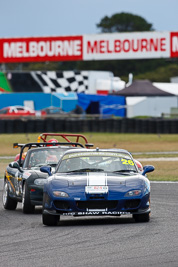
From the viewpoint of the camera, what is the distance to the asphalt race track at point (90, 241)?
766 cm

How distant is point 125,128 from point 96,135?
A: 1.60 m

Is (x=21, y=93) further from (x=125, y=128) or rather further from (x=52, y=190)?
(x=52, y=190)

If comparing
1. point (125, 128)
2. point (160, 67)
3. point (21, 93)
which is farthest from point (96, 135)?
point (160, 67)

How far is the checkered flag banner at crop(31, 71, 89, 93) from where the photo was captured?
55812mm

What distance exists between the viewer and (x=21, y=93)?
52344mm

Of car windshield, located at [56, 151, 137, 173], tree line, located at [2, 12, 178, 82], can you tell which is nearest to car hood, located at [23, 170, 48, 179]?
car windshield, located at [56, 151, 137, 173]

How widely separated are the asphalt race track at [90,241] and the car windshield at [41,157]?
1210 millimetres

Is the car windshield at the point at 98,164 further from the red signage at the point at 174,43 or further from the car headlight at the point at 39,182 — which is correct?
the red signage at the point at 174,43

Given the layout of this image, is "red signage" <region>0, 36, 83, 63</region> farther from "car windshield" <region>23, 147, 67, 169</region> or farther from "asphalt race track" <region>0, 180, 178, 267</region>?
"asphalt race track" <region>0, 180, 178, 267</region>

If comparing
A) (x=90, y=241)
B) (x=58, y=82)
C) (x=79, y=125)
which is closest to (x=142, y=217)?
(x=90, y=241)

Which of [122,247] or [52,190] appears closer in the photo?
[122,247]

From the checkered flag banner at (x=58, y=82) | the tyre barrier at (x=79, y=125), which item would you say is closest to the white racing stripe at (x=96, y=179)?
the tyre barrier at (x=79, y=125)

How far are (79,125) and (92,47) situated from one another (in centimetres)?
964

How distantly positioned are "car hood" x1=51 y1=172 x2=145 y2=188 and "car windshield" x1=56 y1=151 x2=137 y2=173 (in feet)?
1.20
